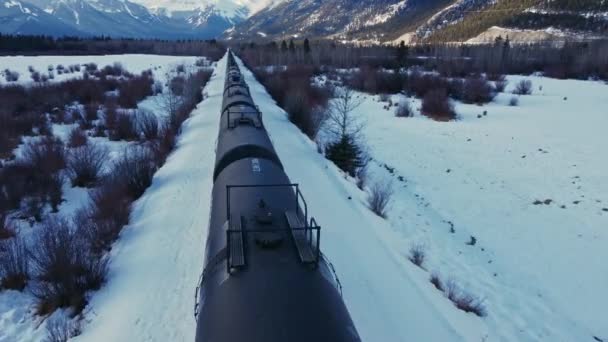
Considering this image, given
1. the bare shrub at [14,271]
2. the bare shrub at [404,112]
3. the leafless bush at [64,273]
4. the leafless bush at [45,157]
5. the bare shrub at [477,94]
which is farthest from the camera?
the bare shrub at [477,94]

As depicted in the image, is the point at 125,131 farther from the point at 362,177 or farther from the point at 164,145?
the point at 362,177

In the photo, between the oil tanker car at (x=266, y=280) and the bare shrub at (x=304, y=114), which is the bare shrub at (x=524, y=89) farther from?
the oil tanker car at (x=266, y=280)

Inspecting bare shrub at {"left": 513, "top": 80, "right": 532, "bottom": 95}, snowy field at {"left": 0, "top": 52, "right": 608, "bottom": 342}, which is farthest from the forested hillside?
snowy field at {"left": 0, "top": 52, "right": 608, "bottom": 342}

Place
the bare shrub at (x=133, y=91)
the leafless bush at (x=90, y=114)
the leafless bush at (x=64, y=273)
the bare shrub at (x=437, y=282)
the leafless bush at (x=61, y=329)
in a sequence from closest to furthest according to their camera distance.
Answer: the leafless bush at (x=61, y=329) → the leafless bush at (x=64, y=273) → the bare shrub at (x=437, y=282) → the leafless bush at (x=90, y=114) → the bare shrub at (x=133, y=91)

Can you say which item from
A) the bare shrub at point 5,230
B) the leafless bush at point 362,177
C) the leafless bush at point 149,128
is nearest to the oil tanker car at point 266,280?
the bare shrub at point 5,230

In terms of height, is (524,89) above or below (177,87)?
above

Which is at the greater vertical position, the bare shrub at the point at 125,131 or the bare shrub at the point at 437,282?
the bare shrub at the point at 125,131

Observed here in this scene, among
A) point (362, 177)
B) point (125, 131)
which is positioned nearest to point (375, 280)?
point (362, 177)
